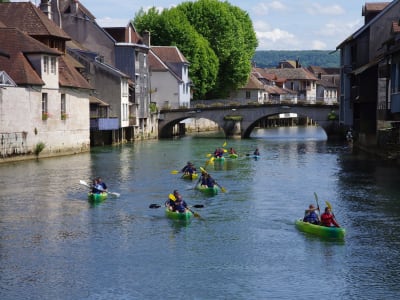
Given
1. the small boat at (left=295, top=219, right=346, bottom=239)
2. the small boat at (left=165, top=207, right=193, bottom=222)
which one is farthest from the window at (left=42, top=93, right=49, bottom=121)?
the small boat at (left=295, top=219, right=346, bottom=239)

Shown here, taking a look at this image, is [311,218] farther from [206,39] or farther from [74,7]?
[206,39]

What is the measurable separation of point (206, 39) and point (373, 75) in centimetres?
5549

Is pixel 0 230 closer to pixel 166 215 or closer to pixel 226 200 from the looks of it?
pixel 166 215

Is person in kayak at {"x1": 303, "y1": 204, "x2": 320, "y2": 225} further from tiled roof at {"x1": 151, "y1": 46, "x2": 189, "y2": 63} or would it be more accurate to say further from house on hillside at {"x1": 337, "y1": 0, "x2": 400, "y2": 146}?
tiled roof at {"x1": 151, "y1": 46, "x2": 189, "y2": 63}

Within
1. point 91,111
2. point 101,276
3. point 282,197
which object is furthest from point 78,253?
point 91,111

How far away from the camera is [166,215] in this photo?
41.6 meters

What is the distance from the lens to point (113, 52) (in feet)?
326

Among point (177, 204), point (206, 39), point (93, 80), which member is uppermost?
point (206, 39)

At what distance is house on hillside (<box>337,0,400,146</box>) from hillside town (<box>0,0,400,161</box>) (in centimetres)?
11

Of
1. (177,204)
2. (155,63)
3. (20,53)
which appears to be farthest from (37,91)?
(155,63)

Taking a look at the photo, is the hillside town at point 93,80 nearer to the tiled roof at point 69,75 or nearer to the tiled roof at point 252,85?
the tiled roof at point 69,75

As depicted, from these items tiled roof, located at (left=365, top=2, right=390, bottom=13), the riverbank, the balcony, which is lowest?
the riverbank

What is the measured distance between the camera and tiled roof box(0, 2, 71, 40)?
247 ft

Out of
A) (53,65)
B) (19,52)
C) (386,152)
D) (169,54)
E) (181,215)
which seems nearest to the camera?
(181,215)
